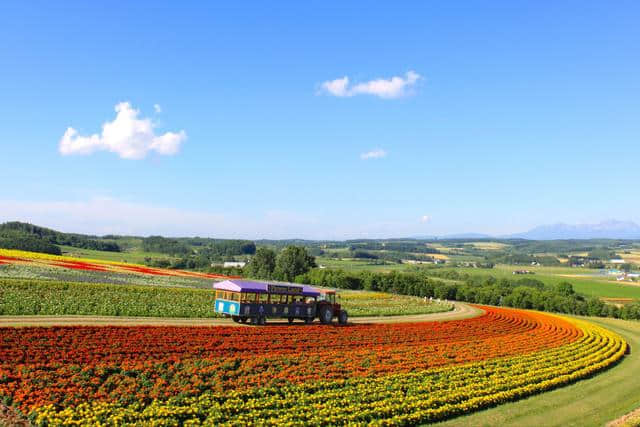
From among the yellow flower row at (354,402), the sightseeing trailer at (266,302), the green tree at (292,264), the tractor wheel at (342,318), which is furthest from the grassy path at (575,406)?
the green tree at (292,264)

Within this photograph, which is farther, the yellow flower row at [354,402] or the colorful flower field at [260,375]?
the colorful flower field at [260,375]

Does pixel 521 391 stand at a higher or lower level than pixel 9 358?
lower

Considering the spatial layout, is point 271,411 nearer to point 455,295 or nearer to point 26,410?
point 26,410

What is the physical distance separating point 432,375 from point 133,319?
19.6 m

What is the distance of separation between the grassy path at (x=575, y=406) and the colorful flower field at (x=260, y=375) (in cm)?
56

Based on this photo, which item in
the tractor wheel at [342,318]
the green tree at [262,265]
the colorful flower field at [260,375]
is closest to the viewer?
the colorful flower field at [260,375]

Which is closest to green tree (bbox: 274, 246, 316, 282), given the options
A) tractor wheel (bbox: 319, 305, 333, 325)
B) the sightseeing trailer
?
tractor wheel (bbox: 319, 305, 333, 325)

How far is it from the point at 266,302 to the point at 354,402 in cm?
1714

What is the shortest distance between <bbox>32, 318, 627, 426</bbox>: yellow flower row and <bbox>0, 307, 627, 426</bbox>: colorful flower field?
4cm

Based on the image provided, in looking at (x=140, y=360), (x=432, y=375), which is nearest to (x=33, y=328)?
(x=140, y=360)

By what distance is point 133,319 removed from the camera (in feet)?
108

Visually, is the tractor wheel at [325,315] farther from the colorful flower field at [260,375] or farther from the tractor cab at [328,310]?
the colorful flower field at [260,375]

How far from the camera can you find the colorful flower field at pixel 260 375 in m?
15.7

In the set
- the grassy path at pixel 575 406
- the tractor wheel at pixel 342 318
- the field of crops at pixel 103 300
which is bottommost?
the grassy path at pixel 575 406
